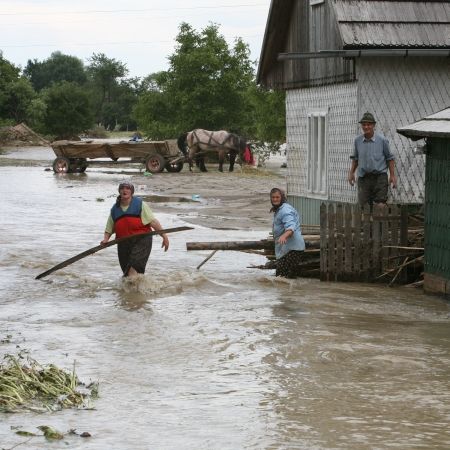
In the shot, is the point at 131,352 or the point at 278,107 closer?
the point at 131,352

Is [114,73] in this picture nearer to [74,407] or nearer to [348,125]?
[348,125]

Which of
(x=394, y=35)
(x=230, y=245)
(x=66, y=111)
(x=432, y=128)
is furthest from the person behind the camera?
(x=66, y=111)

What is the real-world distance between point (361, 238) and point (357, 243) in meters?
0.08

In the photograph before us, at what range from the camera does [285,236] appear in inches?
556

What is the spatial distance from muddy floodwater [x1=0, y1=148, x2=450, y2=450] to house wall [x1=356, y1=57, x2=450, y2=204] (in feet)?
9.07

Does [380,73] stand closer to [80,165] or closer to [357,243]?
[357,243]

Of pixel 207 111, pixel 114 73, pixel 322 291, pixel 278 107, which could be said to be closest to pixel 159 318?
pixel 322 291

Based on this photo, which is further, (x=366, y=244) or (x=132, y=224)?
(x=366, y=244)

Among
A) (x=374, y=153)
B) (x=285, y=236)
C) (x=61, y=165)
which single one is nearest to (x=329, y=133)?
(x=374, y=153)

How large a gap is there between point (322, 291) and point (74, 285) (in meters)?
3.38

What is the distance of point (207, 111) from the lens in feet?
160

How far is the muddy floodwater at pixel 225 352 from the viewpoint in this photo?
26.4 ft

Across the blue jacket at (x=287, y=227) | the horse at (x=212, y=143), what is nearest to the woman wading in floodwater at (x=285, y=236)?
the blue jacket at (x=287, y=227)

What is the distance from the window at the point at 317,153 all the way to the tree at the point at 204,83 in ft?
90.5
